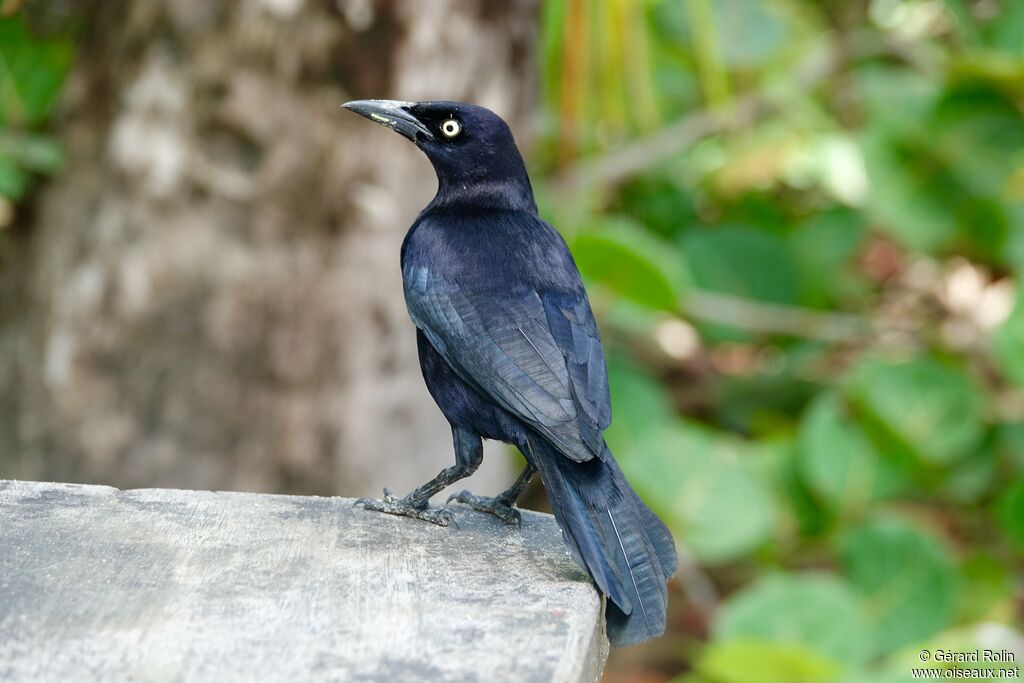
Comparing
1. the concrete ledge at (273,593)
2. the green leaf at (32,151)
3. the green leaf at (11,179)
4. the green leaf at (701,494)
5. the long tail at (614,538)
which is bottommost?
the green leaf at (701,494)

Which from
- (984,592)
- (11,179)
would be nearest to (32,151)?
(11,179)

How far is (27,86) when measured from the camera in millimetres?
4020

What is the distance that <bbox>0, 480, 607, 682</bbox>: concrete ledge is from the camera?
1.74m

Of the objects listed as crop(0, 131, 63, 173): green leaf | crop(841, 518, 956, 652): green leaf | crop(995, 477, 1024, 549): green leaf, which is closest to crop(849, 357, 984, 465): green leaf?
crop(995, 477, 1024, 549): green leaf

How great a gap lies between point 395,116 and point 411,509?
791 millimetres

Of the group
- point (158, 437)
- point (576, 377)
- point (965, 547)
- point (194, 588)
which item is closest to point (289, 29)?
point (158, 437)

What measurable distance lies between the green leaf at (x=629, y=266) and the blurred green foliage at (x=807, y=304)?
0.4 inches

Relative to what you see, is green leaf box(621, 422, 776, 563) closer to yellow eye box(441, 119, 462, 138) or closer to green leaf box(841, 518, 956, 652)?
green leaf box(841, 518, 956, 652)

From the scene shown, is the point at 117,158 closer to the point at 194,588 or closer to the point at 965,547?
the point at 194,588

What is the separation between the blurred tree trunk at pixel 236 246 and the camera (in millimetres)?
3709

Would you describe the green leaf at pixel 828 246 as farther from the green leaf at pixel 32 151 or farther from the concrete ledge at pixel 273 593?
the concrete ledge at pixel 273 593

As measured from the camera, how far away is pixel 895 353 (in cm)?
512

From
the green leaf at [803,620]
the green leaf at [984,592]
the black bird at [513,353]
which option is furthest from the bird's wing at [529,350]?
the green leaf at [984,592]

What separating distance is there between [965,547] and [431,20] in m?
3.11
